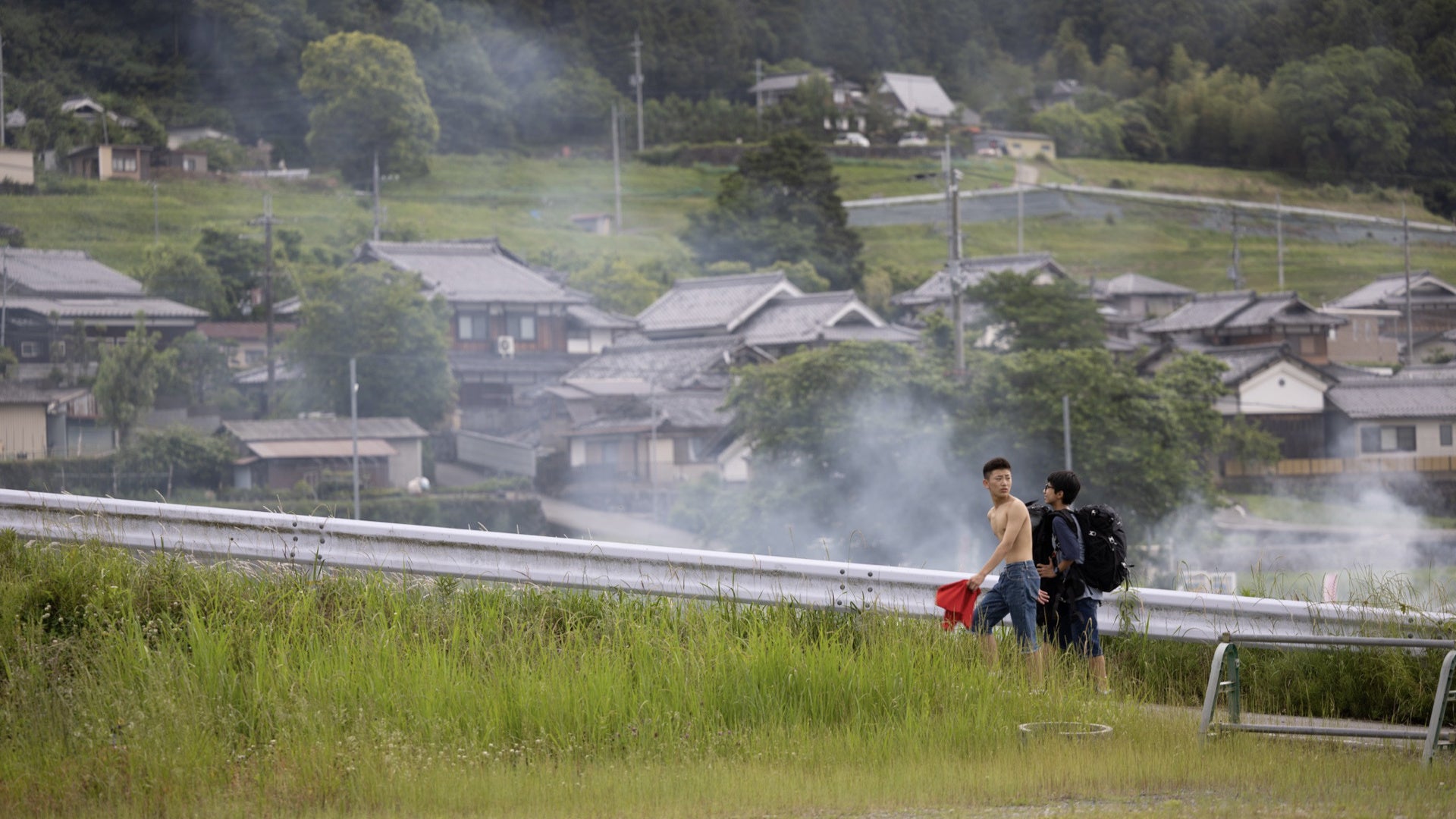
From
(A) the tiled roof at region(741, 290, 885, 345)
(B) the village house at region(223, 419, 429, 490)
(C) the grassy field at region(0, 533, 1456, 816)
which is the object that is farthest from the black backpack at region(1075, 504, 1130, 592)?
(A) the tiled roof at region(741, 290, 885, 345)

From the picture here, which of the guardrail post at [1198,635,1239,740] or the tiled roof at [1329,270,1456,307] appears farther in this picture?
the tiled roof at [1329,270,1456,307]

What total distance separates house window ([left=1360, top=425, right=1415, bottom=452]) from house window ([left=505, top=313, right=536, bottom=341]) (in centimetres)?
2211

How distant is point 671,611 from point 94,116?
4886 cm

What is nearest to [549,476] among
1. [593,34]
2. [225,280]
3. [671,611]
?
[225,280]

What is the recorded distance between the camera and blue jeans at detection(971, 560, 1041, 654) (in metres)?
4.90

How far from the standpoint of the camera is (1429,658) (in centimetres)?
486

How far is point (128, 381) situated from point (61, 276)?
23.1 ft

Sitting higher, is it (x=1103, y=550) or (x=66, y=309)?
(x=66, y=309)

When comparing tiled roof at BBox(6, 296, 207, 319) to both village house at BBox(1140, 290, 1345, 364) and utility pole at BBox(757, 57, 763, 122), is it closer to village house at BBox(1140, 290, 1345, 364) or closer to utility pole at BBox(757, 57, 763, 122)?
village house at BBox(1140, 290, 1345, 364)

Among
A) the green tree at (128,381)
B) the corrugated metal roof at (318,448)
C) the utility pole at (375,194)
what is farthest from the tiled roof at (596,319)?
the green tree at (128,381)

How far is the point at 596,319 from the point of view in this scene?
38.0 m

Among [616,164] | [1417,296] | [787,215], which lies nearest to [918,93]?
[616,164]

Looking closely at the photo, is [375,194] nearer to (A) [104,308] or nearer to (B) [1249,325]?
(A) [104,308]

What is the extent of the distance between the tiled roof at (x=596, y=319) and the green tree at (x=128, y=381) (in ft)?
37.5
